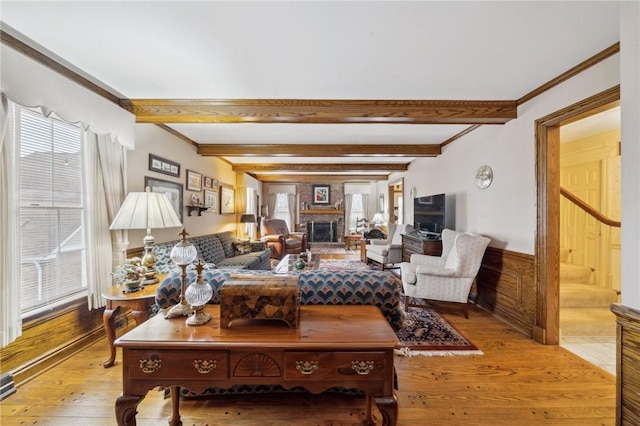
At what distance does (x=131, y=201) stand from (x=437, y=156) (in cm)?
489

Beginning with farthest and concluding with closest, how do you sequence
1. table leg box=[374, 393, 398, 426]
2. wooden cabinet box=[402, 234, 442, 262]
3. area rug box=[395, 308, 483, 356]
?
wooden cabinet box=[402, 234, 442, 262], area rug box=[395, 308, 483, 356], table leg box=[374, 393, 398, 426]

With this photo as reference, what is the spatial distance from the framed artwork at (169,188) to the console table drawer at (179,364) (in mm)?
2717

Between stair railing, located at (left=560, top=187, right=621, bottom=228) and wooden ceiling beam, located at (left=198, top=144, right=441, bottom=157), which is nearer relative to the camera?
stair railing, located at (left=560, top=187, right=621, bottom=228)

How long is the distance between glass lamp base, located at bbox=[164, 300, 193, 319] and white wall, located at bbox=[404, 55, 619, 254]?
127 inches

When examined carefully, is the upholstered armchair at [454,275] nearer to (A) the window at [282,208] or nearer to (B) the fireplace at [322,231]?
(B) the fireplace at [322,231]

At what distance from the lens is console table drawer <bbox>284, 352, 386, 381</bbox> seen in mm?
1100

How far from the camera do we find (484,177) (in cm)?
344

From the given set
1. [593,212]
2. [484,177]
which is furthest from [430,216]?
[593,212]

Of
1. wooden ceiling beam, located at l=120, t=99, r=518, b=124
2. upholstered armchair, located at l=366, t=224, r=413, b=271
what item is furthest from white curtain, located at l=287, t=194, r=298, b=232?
wooden ceiling beam, located at l=120, t=99, r=518, b=124

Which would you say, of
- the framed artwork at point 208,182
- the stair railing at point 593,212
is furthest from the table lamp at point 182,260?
the stair railing at point 593,212

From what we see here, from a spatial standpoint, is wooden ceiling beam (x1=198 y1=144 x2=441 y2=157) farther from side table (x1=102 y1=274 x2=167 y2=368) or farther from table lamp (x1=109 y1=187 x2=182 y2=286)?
side table (x1=102 y1=274 x2=167 y2=368)

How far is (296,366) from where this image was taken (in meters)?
1.11

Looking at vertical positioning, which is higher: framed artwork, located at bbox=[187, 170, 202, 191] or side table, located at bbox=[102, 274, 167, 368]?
framed artwork, located at bbox=[187, 170, 202, 191]

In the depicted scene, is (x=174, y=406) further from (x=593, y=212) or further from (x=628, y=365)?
(x=593, y=212)
